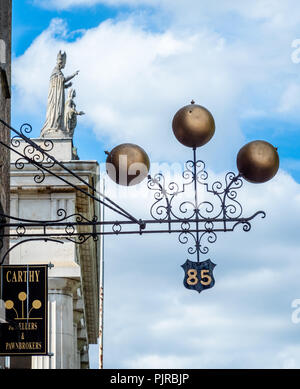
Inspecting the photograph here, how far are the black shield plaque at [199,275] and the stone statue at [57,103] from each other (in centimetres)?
1983

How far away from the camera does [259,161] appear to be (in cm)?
1324

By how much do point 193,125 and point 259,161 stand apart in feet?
3.06

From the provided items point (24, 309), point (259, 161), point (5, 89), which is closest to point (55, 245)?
point (5, 89)

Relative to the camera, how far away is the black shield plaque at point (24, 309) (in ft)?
47.9

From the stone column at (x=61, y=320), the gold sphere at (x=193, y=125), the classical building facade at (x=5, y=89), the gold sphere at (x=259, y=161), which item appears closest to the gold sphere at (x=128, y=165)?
the gold sphere at (x=193, y=125)

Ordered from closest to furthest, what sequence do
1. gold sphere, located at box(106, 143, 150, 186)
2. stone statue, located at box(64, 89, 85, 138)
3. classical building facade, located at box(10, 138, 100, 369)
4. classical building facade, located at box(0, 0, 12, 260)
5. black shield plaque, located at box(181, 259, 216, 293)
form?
black shield plaque, located at box(181, 259, 216, 293) < gold sphere, located at box(106, 143, 150, 186) < classical building facade, located at box(0, 0, 12, 260) < classical building facade, located at box(10, 138, 100, 369) < stone statue, located at box(64, 89, 85, 138)

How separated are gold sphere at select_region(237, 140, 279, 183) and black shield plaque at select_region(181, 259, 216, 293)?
1290 mm

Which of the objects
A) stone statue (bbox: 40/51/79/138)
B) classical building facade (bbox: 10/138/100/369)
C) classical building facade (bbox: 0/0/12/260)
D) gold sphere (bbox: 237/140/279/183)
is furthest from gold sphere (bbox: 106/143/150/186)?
stone statue (bbox: 40/51/79/138)

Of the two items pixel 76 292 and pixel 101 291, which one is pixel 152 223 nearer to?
pixel 76 292

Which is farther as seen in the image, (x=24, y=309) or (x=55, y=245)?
(x=55, y=245)

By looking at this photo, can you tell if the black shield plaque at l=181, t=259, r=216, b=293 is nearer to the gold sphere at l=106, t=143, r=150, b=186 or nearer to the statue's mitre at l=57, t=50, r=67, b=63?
the gold sphere at l=106, t=143, r=150, b=186

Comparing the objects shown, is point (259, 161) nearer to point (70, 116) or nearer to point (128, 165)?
point (128, 165)

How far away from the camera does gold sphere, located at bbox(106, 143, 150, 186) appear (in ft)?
42.8
